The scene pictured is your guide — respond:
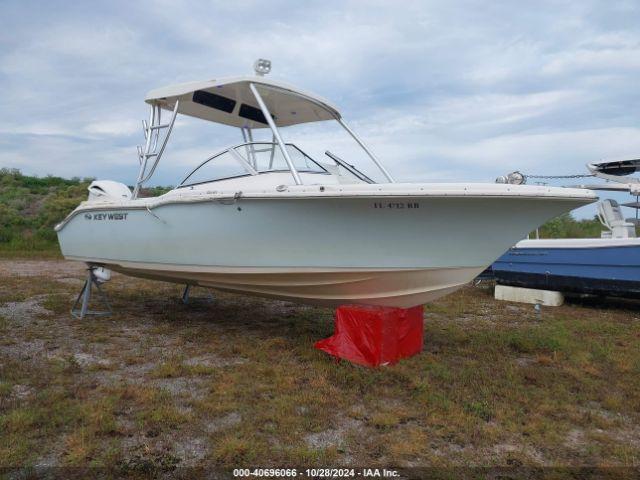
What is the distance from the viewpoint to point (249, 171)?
4.99m

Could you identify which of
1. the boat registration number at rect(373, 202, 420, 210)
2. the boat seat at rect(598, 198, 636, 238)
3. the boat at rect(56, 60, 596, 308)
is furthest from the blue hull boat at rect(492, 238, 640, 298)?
the boat registration number at rect(373, 202, 420, 210)

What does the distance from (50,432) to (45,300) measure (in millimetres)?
5199

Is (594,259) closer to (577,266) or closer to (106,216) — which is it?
(577,266)

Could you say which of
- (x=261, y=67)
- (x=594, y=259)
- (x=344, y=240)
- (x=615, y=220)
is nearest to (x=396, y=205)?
(x=344, y=240)

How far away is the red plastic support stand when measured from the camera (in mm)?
4320

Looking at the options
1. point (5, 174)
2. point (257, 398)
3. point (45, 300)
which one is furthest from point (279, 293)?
point (5, 174)

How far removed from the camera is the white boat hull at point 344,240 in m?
3.90

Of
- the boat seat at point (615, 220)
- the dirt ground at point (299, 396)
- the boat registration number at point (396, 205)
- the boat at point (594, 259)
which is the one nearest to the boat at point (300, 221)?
the boat registration number at point (396, 205)

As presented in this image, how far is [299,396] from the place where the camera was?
141 inches

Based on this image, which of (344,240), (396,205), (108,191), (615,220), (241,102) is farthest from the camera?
(615,220)

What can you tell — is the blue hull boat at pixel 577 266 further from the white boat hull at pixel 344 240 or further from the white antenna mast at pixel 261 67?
the white antenna mast at pixel 261 67

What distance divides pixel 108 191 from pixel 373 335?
4.10m

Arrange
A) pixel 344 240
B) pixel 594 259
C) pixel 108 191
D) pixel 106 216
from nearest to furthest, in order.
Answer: pixel 344 240
pixel 106 216
pixel 108 191
pixel 594 259

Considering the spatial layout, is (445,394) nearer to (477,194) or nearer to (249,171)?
(477,194)
